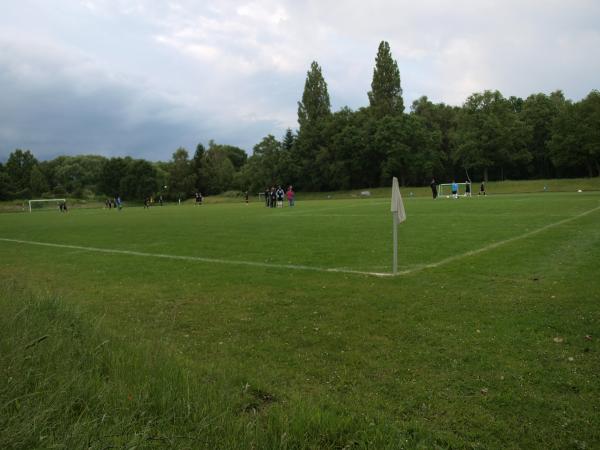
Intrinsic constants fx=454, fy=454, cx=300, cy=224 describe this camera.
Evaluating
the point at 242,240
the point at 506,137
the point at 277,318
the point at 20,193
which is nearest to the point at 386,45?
the point at 506,137

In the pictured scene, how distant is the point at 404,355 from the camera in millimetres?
4938

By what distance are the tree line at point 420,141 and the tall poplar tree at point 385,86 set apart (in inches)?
7.1

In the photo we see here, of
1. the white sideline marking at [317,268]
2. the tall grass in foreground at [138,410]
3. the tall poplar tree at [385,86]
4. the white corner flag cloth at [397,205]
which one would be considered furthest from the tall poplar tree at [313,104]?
the tall grass in foreground at [138,410]

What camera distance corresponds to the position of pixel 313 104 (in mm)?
90500

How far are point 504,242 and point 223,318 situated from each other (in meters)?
9.26

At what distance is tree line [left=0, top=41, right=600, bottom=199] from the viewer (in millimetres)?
75250

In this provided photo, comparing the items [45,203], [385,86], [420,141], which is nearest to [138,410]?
[420,141]

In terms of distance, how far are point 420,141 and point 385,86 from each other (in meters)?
12.1

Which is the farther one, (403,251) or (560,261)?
(403,251)

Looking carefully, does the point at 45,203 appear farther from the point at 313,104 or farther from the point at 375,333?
the point at 375,333

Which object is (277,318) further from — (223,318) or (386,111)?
(386,111)

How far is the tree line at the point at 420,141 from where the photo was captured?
75250mm

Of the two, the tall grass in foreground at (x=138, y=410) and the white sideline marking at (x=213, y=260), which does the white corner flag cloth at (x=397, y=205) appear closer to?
the white sideline marking at (x=213, y=260)

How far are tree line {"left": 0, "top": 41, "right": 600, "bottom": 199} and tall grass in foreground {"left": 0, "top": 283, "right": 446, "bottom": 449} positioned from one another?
78099 millimetres
